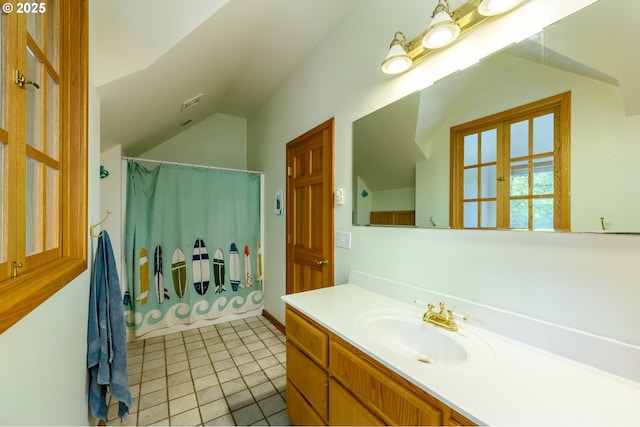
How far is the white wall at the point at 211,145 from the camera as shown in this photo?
10.8 feet

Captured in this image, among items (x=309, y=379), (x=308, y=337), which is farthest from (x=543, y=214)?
(x=309, y=379)

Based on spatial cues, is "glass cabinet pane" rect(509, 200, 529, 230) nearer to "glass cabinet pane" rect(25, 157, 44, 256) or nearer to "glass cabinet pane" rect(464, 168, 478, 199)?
"glass cabinet pane" rect(464, 168, 478, 199)

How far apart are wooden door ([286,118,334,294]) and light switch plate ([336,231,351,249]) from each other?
7 cm

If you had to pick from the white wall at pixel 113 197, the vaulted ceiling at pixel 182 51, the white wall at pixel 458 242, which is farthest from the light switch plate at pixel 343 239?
the white wall at pixel 113 197

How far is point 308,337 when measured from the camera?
1229mm

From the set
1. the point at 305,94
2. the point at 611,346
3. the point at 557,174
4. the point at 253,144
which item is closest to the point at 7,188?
the point at 557,174

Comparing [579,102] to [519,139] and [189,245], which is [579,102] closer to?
[519,139]

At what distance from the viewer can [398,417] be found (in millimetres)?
790

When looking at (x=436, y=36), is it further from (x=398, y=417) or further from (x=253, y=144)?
(x=253, y=144)

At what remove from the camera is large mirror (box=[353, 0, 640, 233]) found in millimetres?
743

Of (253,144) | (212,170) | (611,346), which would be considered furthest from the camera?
(253,144)

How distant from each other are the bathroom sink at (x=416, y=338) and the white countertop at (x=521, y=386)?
2.4 inches

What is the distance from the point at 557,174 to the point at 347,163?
3.77ft

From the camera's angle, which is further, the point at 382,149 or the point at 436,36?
the point at 382,149
